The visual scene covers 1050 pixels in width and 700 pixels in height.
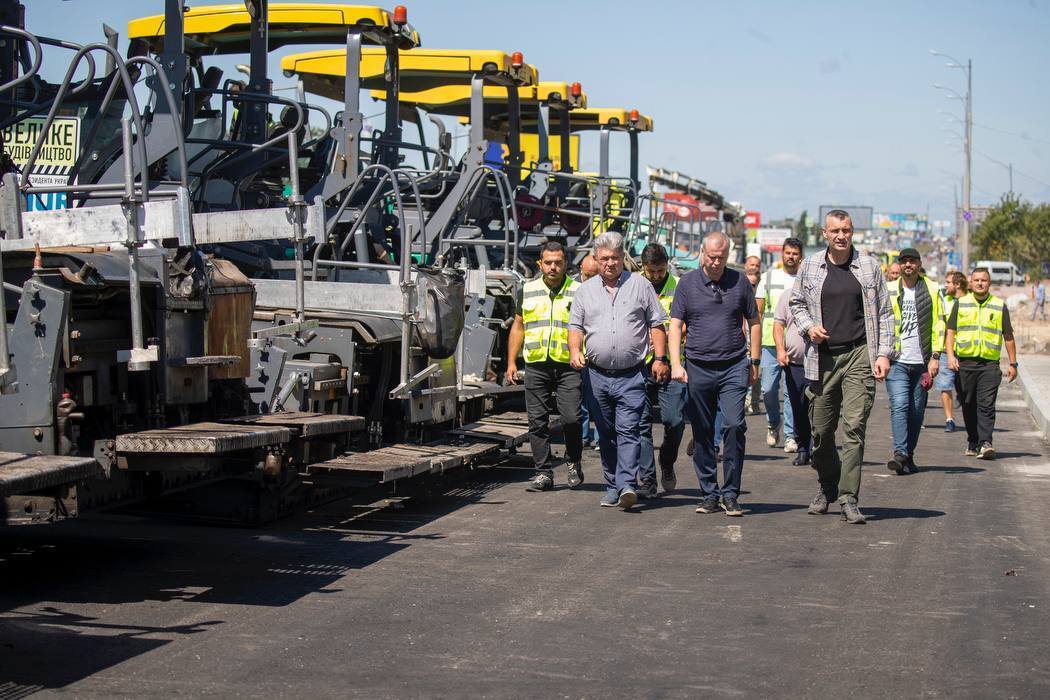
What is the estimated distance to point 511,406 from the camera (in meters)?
13.1

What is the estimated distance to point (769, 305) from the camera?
1391 cm

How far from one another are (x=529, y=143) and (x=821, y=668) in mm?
17649

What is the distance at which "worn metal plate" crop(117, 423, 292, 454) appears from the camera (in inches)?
236

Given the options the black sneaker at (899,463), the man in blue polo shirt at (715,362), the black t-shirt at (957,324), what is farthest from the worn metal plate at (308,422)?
the black t-shirt at (957,324)

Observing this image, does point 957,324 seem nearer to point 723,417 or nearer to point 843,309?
point 843,309

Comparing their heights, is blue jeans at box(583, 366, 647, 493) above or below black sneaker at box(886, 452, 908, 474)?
above

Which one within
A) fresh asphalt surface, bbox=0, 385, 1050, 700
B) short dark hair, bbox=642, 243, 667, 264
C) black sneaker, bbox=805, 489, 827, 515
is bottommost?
fresh asphalt surface, bbox=0, 385, 1050, 700

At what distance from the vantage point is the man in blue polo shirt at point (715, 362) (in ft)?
28.7

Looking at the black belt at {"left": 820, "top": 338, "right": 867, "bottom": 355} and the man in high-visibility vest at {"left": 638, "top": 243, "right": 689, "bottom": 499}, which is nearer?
the black belt at {"left": 820, "top": 338, "right": 867, "bottom": 355}

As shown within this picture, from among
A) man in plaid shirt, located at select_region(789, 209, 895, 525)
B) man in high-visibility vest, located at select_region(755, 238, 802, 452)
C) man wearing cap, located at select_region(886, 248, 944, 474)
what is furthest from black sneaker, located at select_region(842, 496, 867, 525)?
man in high-visibility vest, located at select_region(755, 238, 802, 452)

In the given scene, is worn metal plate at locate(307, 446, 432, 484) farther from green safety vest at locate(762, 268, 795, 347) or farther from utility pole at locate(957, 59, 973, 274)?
utility pole at locate(957, 59, 973, 274)

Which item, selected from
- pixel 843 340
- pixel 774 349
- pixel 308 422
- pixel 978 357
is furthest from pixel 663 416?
pixel 978 357

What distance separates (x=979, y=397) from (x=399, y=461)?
6399 mm

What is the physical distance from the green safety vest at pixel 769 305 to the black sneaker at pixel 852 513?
506 centimetres
